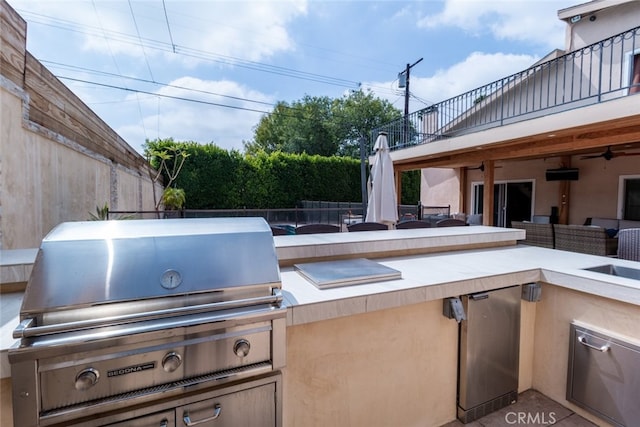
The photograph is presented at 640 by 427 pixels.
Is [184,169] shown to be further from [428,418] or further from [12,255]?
[428,418]

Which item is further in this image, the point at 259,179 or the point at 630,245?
the point at 259,179

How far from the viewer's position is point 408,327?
6.12ft

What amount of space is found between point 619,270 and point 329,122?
21.7 meters

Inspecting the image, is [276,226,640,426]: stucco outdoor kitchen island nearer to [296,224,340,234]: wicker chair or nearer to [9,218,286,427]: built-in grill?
[9,218,286,427]: built-in grill

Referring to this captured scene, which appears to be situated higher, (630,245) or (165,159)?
(165,159)

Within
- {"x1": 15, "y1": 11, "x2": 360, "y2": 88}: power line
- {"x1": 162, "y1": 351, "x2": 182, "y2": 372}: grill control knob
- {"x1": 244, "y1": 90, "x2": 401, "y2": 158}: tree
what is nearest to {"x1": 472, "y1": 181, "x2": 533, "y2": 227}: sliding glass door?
{"x1": 162, "y1": 351, "x2": 182, "y2": 372}: grill control knob

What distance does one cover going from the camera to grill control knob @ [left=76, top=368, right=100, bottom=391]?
100cm

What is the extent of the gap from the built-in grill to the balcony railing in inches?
266

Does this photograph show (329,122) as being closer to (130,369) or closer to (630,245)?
(630,245)

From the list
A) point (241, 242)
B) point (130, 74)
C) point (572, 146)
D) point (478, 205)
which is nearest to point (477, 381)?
point (241, 242)

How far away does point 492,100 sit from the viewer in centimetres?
870

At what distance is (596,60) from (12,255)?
34.1ft

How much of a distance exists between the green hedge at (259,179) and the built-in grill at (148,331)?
11.2 m

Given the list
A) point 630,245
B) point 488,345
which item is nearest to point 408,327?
point 488,345
